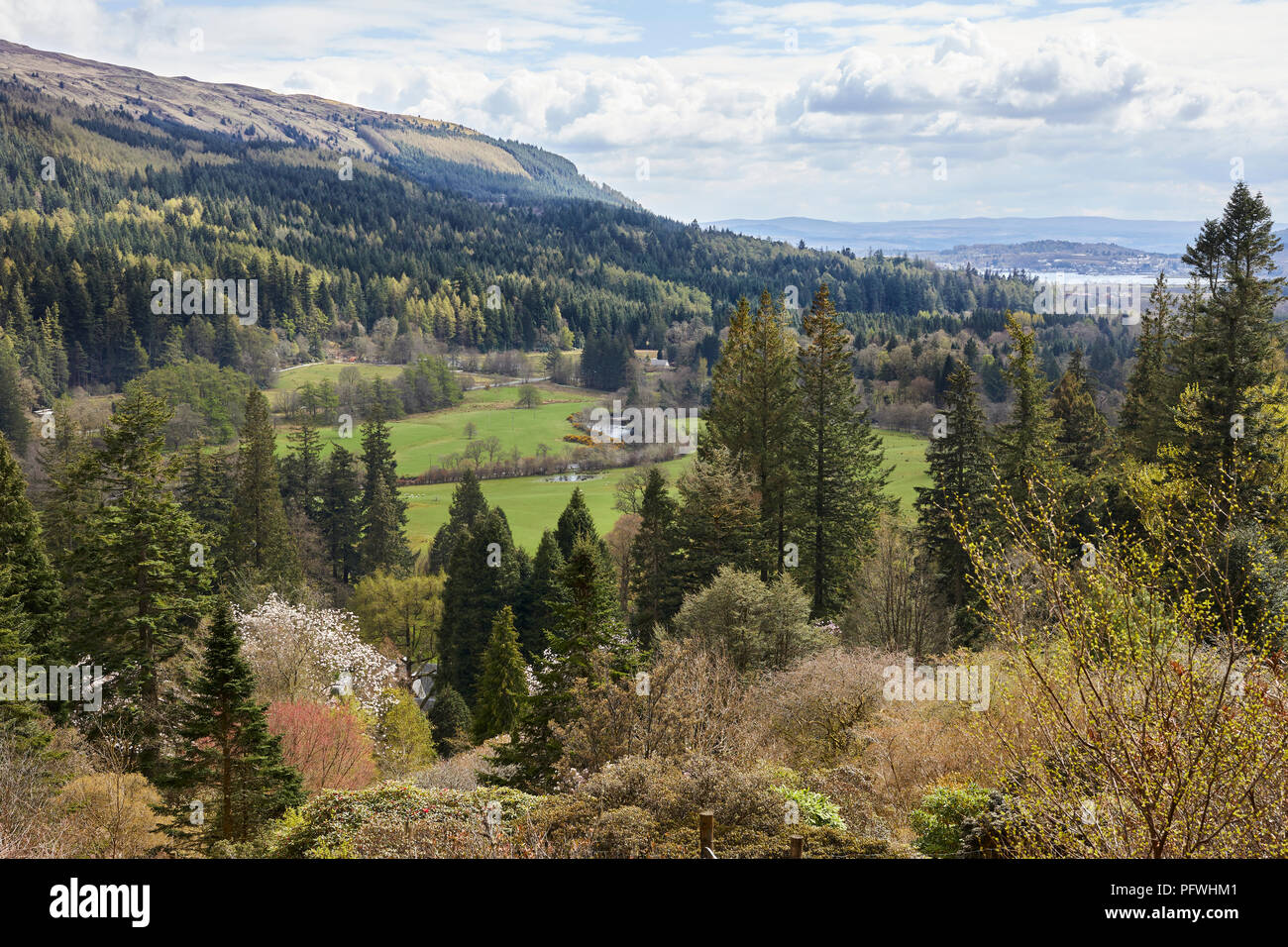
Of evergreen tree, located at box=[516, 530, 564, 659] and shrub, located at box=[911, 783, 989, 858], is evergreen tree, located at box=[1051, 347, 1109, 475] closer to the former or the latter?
evergreen tree, located at box=[516, 530, 564, 659]

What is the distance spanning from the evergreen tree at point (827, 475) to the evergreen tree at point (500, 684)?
1184 centimetres

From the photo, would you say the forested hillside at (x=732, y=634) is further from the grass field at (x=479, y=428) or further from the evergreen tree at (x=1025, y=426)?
the grass field at (x=479, y=428)

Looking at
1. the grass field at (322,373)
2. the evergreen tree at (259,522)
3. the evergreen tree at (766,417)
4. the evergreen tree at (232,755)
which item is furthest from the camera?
the grass field at (322,373)

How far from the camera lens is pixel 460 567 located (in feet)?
155

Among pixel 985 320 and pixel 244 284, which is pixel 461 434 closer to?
pixel 244 284

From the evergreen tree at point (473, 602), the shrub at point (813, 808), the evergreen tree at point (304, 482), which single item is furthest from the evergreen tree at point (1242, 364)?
the evergreen tree at point (304, 482)

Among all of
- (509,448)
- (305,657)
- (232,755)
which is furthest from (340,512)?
(232,755)

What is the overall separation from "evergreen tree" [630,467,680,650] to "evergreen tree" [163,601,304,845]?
18346 mm

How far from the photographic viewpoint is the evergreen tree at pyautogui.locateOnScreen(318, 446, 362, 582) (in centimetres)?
6444

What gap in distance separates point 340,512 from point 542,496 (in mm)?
→ 25010

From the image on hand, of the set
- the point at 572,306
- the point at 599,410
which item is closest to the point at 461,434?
the point at 599,410

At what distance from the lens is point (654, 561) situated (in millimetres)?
38312

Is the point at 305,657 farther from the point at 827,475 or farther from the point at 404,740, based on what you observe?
the point at 827,475

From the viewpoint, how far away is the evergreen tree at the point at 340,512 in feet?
A: 211
